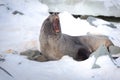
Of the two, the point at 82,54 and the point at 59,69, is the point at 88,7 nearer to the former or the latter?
the point at 82,54

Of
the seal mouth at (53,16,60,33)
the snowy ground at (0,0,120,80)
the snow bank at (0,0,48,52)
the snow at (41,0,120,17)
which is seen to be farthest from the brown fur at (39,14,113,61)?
the snow at (41,0,120,17)

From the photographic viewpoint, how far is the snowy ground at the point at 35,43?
3660mm

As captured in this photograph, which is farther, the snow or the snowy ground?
the snow

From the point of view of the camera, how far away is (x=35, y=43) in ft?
16.4

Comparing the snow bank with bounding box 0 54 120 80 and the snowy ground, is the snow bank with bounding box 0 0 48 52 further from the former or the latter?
the snow bank with bounding box 0 54 120 80

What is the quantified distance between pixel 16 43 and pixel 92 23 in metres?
1.60

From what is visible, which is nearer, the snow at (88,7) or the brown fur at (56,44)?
the brown fur at (56,44)

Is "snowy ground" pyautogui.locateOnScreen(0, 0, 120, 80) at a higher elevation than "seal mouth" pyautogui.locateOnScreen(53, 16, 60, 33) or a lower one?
lower

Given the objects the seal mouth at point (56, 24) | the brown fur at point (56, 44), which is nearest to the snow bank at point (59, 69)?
the brown fur at point (56, 44)

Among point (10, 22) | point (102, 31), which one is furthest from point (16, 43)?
point (102, 31)

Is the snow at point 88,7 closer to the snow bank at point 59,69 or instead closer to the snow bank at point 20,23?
the snow bank at point 20,23

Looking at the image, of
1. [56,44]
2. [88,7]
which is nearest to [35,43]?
[56,44]

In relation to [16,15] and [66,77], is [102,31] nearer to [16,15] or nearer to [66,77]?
[16,15]

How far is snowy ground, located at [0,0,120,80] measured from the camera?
3.66 metres
